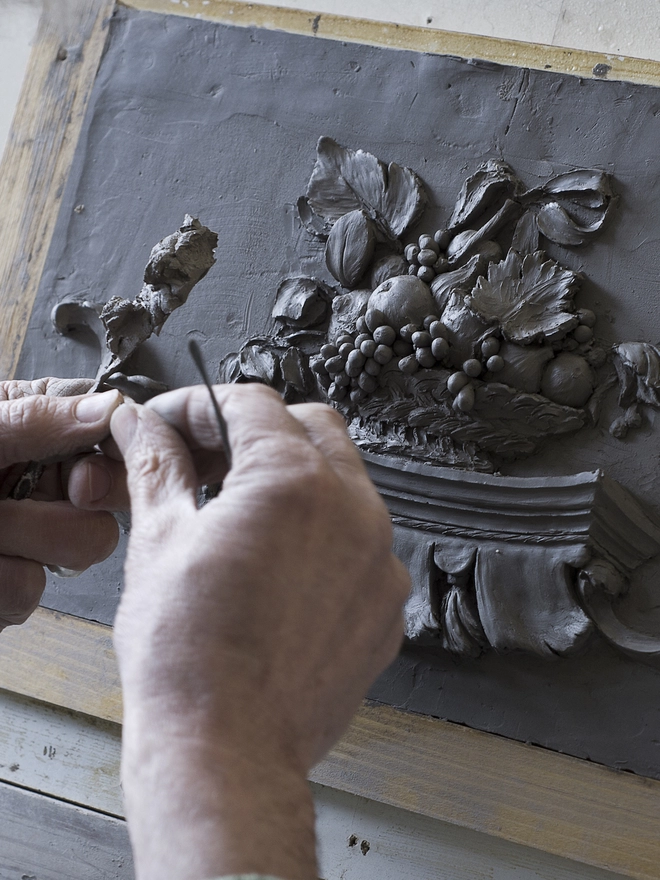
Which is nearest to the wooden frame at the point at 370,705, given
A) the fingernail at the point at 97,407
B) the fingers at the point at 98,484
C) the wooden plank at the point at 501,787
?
the wooden plank at the point at 501,787

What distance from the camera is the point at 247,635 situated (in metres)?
0.43

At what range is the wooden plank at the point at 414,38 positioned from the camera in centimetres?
100

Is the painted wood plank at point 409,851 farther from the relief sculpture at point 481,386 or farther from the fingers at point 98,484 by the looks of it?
the fingers at point 98,484

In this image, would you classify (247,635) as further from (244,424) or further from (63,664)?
(63,664)

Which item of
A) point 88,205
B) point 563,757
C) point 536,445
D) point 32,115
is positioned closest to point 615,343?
point 536,445

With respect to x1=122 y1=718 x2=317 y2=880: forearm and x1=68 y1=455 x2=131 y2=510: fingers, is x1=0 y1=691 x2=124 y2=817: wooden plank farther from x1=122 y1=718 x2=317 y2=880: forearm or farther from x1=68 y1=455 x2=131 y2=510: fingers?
x1=122 y1=718 x2=317 y2=880: forearm

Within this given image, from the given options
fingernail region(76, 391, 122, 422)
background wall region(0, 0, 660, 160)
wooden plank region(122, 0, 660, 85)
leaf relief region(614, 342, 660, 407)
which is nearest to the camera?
fingernail region(76, 391, 122, 422)

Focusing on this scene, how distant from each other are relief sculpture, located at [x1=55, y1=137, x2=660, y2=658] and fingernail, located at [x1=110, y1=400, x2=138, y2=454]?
434 mm

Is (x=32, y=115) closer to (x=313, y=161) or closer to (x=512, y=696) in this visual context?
(x=313, y=161)

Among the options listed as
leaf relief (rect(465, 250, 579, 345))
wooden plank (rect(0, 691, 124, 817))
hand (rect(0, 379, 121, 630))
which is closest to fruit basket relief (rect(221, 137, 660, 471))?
leaf relief (rect(465, 250, 579, 345))

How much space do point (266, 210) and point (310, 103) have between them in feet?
0.55

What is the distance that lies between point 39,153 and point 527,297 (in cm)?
85

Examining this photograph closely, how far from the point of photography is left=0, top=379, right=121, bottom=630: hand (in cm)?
69

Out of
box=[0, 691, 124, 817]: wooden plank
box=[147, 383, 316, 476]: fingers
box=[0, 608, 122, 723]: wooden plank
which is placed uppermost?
box=[147, 383, 316, 476]: fingers
